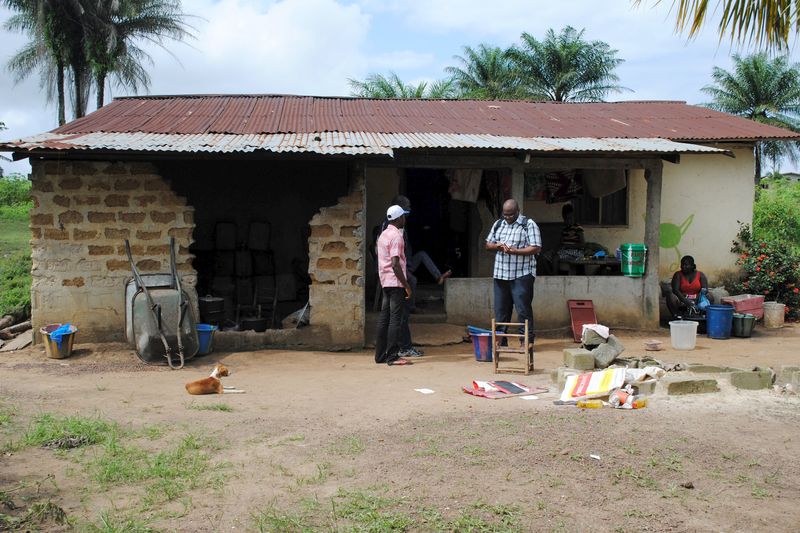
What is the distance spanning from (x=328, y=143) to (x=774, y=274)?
743 cm

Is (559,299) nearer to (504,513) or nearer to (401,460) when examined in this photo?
(401,460)

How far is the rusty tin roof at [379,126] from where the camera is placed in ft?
28.6

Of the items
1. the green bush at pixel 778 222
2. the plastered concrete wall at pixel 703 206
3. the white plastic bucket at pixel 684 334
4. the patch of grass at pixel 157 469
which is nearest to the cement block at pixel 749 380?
the white plastic bucket at pixel 684 334

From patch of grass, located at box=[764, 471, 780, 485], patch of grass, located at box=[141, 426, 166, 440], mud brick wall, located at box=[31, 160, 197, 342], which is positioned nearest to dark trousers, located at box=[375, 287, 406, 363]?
mud brick wall, located at box=[31, 160, 197, 342]

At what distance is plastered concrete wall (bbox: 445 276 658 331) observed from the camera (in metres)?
10.1

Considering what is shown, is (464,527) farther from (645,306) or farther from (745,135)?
(745,135)

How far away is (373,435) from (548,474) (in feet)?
4.47

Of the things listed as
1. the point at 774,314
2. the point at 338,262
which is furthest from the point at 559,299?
the point at 774,314

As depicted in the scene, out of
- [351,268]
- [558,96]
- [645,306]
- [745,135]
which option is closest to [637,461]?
[351,268]

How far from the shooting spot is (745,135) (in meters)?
11.2

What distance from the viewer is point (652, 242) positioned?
33.5ft

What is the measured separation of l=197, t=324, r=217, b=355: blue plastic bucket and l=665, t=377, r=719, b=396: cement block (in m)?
5.07

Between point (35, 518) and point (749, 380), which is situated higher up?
point (749, 380)

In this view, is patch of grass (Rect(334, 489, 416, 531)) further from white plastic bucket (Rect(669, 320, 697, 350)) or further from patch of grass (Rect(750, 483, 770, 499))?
white plastic bucket (Rect(669, 320, 697, 350))
